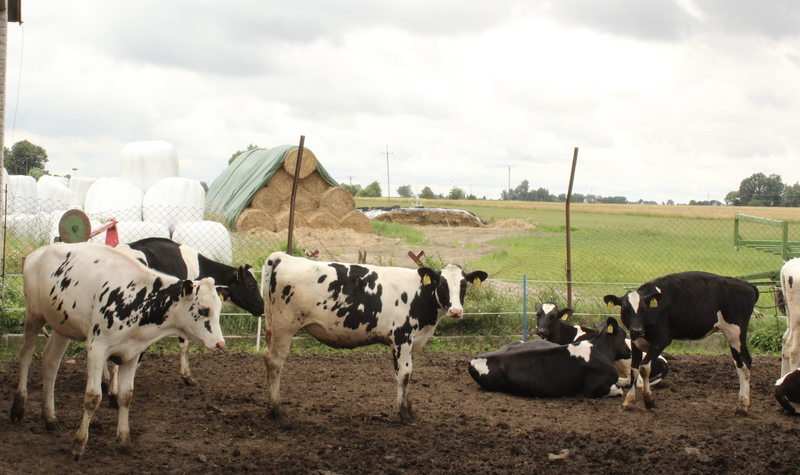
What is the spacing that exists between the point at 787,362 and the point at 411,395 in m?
4.24

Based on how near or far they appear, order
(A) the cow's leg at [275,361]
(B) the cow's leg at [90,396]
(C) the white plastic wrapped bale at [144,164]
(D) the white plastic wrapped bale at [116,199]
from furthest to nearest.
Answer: (C) the white plastic wrapped bale at [144,164]
(D) the white plastic wrapped bale at [116,199]
(A) the cow's leg at [275,361]
(B) the cow's leg at [90,396]

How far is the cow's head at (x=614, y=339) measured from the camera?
7906 millimetres

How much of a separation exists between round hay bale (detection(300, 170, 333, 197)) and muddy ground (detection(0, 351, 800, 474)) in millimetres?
15482

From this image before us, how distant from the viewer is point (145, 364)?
8.26 meters

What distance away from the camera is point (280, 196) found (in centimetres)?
2264

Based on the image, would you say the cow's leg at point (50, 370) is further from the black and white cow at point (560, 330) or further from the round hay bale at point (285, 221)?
the round hay bale at point (285, 221)

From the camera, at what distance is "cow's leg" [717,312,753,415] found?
272 inches

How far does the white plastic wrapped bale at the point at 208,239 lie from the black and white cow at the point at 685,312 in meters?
7.77

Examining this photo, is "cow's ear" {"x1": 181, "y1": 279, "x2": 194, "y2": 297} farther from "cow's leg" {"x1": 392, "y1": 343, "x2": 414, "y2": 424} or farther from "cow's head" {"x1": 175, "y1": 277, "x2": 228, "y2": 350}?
"cow's leg" {"x1": 392, "y1": 343, "x2": 414, "y2": 424}

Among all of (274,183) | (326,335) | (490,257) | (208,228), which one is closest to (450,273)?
(326,335)

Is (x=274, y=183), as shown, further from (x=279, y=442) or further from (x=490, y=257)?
(x=279, y=442)

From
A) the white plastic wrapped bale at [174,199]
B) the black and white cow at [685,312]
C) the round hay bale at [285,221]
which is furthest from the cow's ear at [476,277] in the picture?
the round hay bale at [285,221]

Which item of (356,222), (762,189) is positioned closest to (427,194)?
(762,189)

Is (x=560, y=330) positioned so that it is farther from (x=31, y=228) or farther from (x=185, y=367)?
(x=31, y=228)
